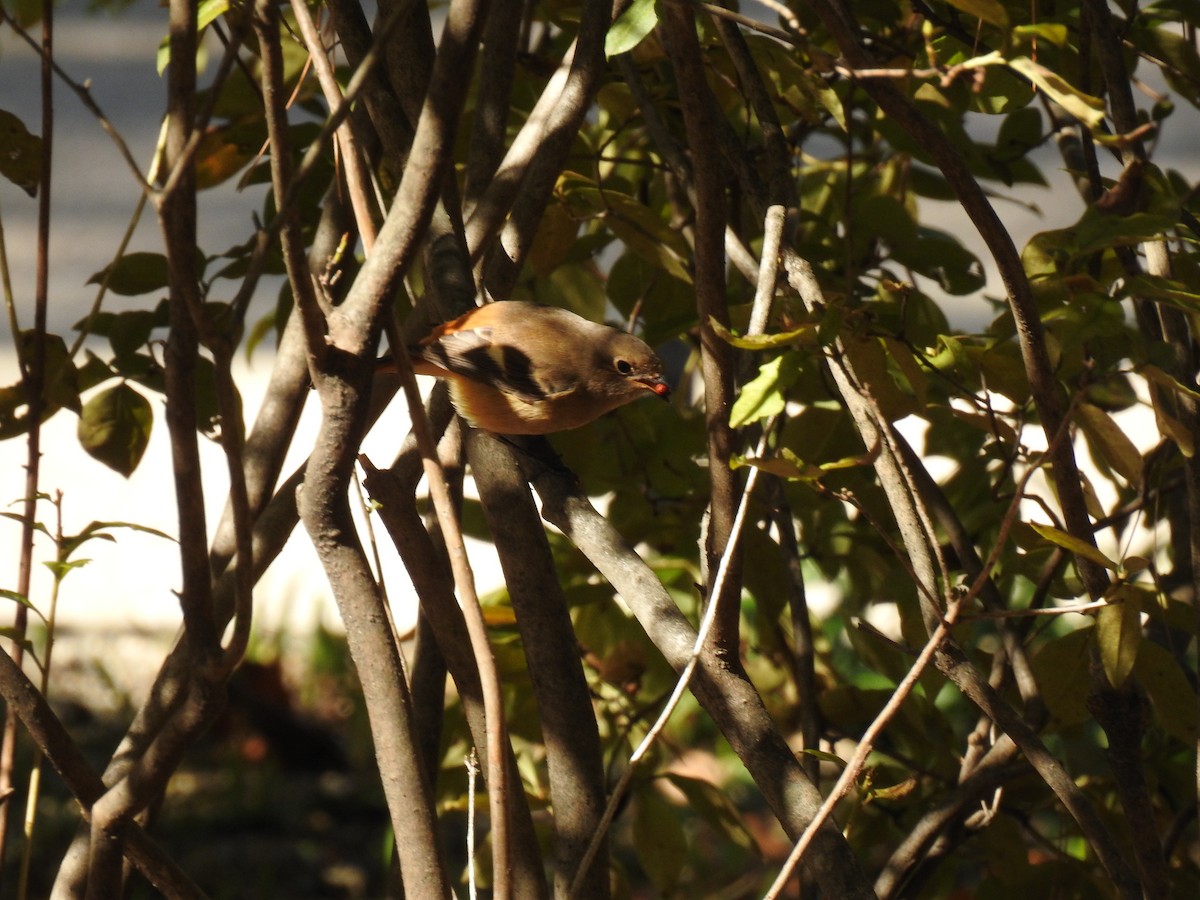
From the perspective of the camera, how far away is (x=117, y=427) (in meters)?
1.43

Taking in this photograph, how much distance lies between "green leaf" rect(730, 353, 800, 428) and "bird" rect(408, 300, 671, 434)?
0.54m

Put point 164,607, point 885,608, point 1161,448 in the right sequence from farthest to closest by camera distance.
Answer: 1. point 164,607
2. point 885,608
3. point 1161,448

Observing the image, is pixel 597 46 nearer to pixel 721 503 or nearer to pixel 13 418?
pixel 721 503

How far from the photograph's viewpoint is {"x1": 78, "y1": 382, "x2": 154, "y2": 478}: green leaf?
142 centimetres

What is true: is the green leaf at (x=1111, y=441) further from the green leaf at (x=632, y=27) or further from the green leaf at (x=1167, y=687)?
the green leaf at (x=632, y=27)

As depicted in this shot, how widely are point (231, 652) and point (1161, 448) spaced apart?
0.91m

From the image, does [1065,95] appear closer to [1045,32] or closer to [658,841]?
[1045,32]

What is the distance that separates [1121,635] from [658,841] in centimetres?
72

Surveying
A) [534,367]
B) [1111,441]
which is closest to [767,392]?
[1111,441]

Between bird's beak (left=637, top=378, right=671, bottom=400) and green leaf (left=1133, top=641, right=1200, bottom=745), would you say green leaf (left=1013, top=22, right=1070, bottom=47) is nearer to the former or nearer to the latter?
green leaf (left=1133, top=641, right=1200, bottom=745)

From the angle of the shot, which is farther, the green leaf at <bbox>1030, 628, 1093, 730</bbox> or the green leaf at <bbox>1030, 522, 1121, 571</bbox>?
the green leaf at <bbox>1030, 628, 1093, 730</bbox>

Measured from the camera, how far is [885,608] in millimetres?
3635

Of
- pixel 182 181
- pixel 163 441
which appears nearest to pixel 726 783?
pixel 163 441

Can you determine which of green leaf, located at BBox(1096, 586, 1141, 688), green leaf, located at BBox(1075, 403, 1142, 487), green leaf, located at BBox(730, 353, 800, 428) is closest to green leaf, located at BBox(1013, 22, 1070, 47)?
green leaf, located at BBox(730, 353, 800, 428)
